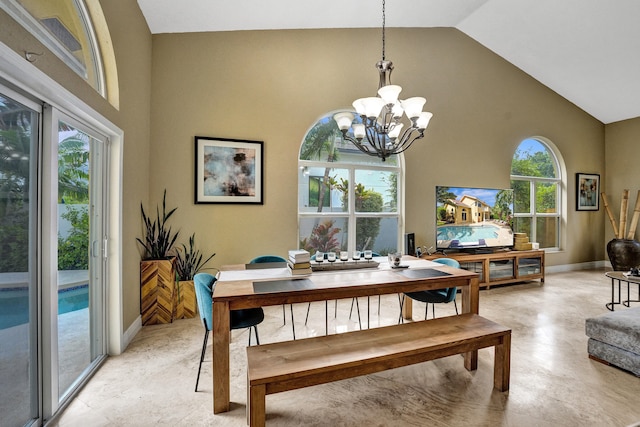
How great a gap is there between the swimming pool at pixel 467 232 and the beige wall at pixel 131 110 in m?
4.06

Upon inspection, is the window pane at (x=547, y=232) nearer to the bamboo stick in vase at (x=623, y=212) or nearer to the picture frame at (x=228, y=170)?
the bamboo stick in vase at (x=623, y=212)

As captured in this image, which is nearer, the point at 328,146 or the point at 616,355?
the point at 616,355

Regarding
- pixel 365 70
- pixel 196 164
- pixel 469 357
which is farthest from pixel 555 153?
pixel 196 164

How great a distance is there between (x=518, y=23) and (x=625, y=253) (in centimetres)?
453

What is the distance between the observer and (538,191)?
5863mm

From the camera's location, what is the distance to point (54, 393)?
5.66 feet

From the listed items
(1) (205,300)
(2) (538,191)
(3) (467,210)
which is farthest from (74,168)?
(2) (538,191)

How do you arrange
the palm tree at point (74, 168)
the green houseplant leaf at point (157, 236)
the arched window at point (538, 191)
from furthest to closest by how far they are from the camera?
the arched window at point (538, 191) → the green houseplant leaf at point (157, 236) → the palm tree at point (74, 168)

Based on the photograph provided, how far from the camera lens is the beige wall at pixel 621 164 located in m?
5.83

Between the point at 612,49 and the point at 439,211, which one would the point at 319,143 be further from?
the point at 612,49

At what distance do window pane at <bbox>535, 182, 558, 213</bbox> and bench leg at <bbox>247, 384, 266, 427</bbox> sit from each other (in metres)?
6.41

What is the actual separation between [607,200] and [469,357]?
6.47 metres

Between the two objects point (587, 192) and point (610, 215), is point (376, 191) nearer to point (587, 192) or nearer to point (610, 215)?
point (587, 192)

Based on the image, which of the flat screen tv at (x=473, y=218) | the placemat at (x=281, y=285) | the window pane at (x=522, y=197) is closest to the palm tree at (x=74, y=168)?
the placemat at (x=281, y=285)
